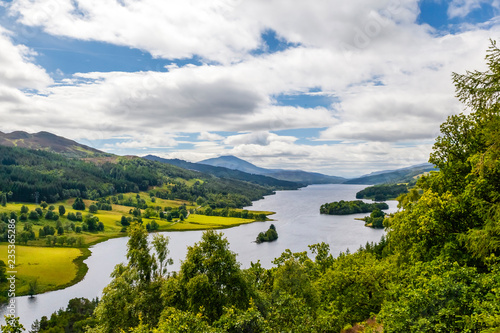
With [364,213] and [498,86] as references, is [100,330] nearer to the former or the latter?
[498,86]

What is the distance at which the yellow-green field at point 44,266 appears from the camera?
237 ft

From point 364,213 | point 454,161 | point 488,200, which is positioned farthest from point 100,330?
point 364,213

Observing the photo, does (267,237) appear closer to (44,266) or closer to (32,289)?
(44,266)

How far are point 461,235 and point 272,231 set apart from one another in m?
94.5

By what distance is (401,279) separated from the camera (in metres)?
16.2

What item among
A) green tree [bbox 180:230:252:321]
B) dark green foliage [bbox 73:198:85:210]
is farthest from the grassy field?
green tree [bbox 180:230:252:321]

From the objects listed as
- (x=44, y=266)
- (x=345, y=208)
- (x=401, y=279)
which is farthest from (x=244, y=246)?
(x=345, y=208)

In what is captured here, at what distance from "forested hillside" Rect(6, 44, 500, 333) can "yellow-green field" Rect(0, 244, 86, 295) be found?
6785 centimetres

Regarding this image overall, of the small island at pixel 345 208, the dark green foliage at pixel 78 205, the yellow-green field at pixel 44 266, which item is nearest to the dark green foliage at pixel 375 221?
the small island at pixel 345 208

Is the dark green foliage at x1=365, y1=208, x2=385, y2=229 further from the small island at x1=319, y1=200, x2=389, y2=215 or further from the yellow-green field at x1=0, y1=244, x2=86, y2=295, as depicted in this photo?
the yellow-green field at x1=0, y1=244, x2=86, y2=295

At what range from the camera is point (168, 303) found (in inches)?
726

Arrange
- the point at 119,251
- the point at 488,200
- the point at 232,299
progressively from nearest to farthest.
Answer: the point at 488,200
the point at 232,299
the point at 119,251

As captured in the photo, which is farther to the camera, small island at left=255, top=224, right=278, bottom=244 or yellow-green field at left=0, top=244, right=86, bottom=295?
small island at left=255, top=224, right=278, bottom=244

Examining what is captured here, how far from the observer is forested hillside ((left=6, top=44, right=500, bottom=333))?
10.2 meters
